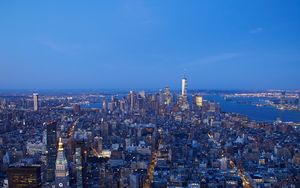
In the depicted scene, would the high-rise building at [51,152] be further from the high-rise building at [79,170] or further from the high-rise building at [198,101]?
the high-rise building at [198,101]

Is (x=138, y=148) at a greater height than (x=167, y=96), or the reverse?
(x=167, y=96)

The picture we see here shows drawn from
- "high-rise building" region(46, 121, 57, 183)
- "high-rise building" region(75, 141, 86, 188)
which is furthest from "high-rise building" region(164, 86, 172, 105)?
"high-rise building" region(75, 141, 86, 188)

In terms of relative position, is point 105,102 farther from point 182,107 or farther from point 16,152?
point 16,152

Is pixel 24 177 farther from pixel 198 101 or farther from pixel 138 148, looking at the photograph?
pixel 198 101

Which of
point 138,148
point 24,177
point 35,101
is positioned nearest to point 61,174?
point 24,177

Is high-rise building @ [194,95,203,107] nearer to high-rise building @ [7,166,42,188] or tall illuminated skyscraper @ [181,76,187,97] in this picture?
tall illuminated skyscraper @ [181,76,187,97]

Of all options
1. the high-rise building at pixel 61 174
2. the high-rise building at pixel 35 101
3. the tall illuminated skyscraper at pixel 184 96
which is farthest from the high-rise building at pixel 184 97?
the high-rise building at pixel 61 174
